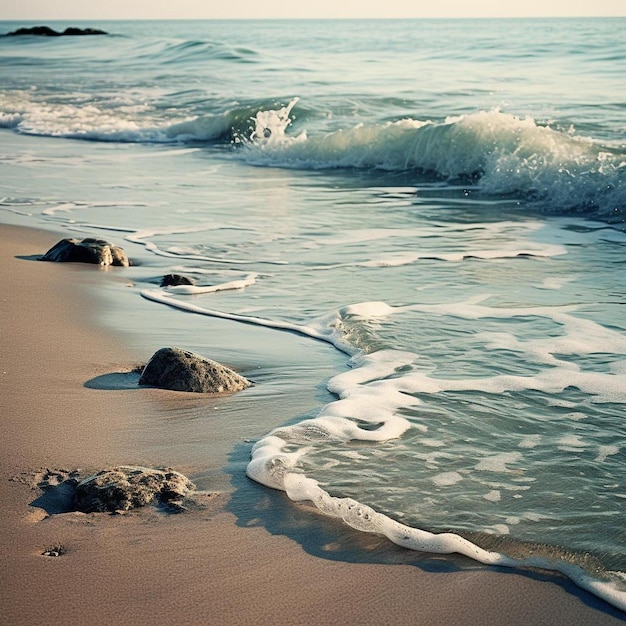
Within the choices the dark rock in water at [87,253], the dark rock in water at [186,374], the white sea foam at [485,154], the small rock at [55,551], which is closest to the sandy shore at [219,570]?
the small rock at [55,551]

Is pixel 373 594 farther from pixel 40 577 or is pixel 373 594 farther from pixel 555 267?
pixel 555 267

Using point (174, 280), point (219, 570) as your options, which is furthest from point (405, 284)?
point (219, 570)

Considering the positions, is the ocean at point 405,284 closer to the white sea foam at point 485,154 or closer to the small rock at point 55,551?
the white sea foam at point 485,154

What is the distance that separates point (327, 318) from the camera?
5.36 metres

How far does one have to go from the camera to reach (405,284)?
6.24 metres

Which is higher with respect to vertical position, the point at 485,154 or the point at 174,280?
the point at 485,154

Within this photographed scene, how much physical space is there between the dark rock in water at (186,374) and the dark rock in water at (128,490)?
0.94m

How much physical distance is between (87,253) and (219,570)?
4.57m

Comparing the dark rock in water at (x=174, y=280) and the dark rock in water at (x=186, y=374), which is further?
the dark rock in water at (x=174, y=280)

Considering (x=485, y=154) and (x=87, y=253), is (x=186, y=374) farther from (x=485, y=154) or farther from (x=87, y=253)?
(x=485, y=154)

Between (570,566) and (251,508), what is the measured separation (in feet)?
3.24

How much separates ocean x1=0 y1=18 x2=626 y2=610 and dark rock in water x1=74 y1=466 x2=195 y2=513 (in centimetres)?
33

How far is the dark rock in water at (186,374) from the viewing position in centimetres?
396

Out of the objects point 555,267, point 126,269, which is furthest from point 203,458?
point 555,267
